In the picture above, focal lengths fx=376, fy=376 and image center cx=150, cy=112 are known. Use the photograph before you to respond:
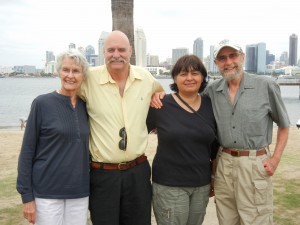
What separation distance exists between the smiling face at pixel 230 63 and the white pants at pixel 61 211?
6.27 ft

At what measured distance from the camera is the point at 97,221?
12.9ft

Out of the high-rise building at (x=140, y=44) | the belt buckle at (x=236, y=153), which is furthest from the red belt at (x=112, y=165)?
the high-rise building at (x=140, y=44)

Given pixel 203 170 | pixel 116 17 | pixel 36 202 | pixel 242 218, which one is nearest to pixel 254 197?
pixel 242 218

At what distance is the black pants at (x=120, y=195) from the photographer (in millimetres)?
3811

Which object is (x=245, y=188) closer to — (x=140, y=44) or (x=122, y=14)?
(x=122, y=14)

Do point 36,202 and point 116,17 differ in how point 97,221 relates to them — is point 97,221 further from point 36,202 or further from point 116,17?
point 116,17

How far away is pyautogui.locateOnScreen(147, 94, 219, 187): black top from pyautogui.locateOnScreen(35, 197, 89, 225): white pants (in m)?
0.83

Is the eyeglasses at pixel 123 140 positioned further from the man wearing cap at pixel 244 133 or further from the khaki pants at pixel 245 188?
the khaki pants at pixel 245 188

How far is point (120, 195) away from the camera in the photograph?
12.7 feet

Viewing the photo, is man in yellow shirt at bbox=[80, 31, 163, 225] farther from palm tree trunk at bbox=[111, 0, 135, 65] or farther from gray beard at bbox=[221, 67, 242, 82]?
palm tree trunk at bbox=[111, 0, 135, 65]

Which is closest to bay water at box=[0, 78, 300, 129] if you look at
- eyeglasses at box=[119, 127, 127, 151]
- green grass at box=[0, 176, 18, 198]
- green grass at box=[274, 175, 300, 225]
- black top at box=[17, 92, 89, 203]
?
eyeglasses at box=[119, 127, 127, 151]

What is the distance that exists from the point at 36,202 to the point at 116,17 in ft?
10.9

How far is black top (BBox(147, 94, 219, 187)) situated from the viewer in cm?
377

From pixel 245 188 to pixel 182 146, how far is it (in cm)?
A: 78
